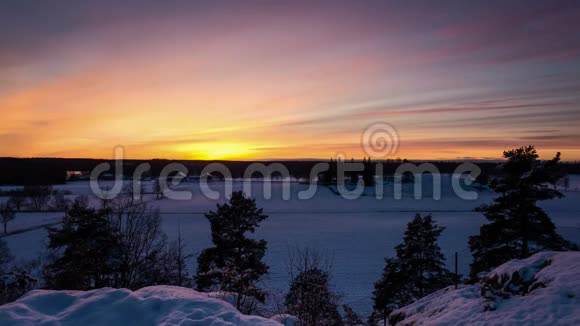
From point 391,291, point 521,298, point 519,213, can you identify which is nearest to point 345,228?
point 391,291

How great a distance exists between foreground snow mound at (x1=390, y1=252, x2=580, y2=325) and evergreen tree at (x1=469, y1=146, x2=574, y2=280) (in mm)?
4117

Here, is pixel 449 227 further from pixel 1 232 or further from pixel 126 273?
pixel 1 232

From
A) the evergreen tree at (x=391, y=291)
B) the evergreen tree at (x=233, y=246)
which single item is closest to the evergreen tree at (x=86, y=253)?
the evergreen tree at (x=233, y=246)

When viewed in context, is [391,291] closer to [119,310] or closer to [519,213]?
[519,213]

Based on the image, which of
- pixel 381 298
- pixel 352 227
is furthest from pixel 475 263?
pixel 352 227

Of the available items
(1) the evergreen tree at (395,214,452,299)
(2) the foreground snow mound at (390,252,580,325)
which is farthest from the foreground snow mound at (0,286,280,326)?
(1) the evergreen tree at (395,214,452,299)

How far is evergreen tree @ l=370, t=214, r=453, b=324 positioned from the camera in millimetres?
16756

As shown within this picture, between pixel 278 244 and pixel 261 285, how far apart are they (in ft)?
50.1

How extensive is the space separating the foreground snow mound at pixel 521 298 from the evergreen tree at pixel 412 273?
6643 mm

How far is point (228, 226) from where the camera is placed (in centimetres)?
→ 1778

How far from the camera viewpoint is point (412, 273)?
17109 mm

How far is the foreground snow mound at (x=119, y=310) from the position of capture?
6598 mm

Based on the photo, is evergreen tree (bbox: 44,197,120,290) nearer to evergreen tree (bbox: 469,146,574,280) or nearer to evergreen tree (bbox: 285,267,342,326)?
evergreen tree (bbox: 285,267,342,326)

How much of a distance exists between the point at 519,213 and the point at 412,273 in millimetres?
5812
